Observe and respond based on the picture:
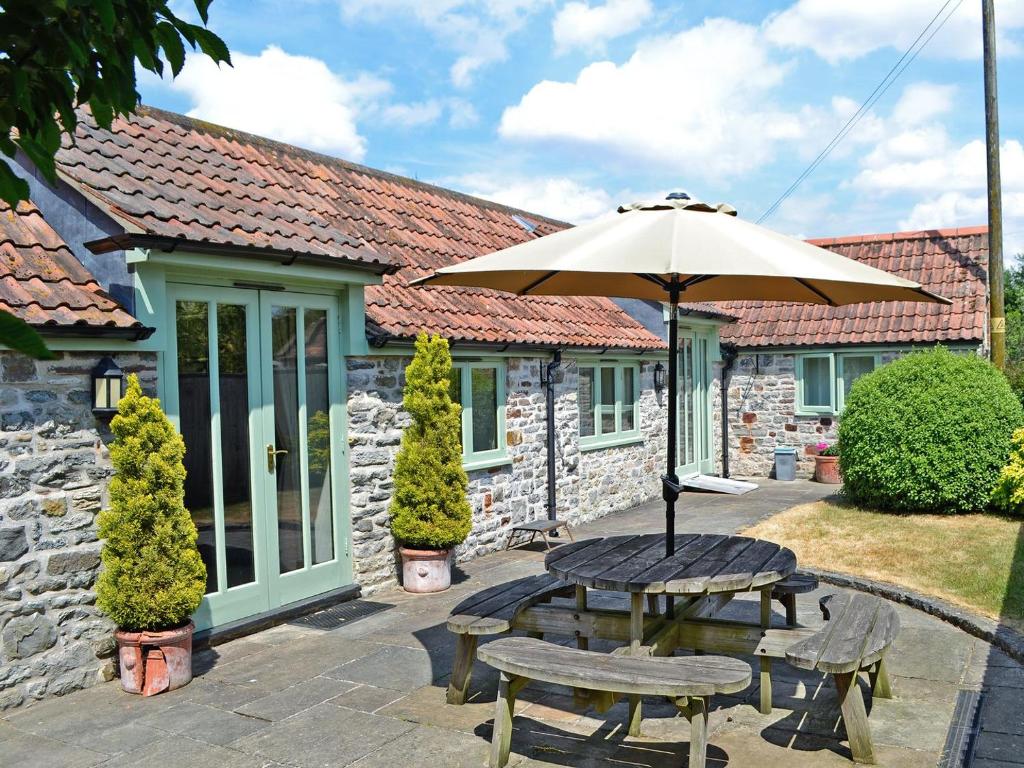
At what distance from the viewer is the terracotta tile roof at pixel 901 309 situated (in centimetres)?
1545

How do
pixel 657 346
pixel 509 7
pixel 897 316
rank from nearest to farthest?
pixel 509 7, pixel 657 346, pixel 897 316

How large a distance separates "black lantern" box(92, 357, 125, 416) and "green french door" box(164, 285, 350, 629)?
53 cm

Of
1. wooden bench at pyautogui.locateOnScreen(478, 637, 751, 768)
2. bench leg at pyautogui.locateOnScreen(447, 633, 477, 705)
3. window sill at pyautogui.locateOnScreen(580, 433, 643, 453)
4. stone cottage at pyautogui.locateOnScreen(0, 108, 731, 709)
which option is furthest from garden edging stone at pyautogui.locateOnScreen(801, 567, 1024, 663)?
window sill at pyautogui.locateOnScreen(580, 433, 643, 453)

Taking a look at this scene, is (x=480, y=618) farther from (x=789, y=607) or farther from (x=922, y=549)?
(x=922, y=549)

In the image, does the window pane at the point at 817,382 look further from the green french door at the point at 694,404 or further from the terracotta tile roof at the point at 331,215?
the terracotta tile roof at the point at 331,215

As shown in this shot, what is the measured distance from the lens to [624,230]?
5105 millimetres

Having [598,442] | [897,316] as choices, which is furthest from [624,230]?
[897,316]

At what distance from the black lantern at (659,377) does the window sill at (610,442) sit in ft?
3.36

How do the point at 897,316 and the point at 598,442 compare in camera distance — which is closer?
the point at 598,442

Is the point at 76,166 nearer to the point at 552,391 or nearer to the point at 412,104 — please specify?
the point at 552,391

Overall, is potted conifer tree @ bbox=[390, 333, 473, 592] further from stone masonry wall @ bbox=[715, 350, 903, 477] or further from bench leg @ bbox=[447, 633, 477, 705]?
stone masonry wall @ bbox=[715, 350, 903, 477]

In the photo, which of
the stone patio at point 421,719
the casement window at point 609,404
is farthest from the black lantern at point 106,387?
the casement window at point 609,404

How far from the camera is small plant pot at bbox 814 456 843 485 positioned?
15.8 m

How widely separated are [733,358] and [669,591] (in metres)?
13.0
